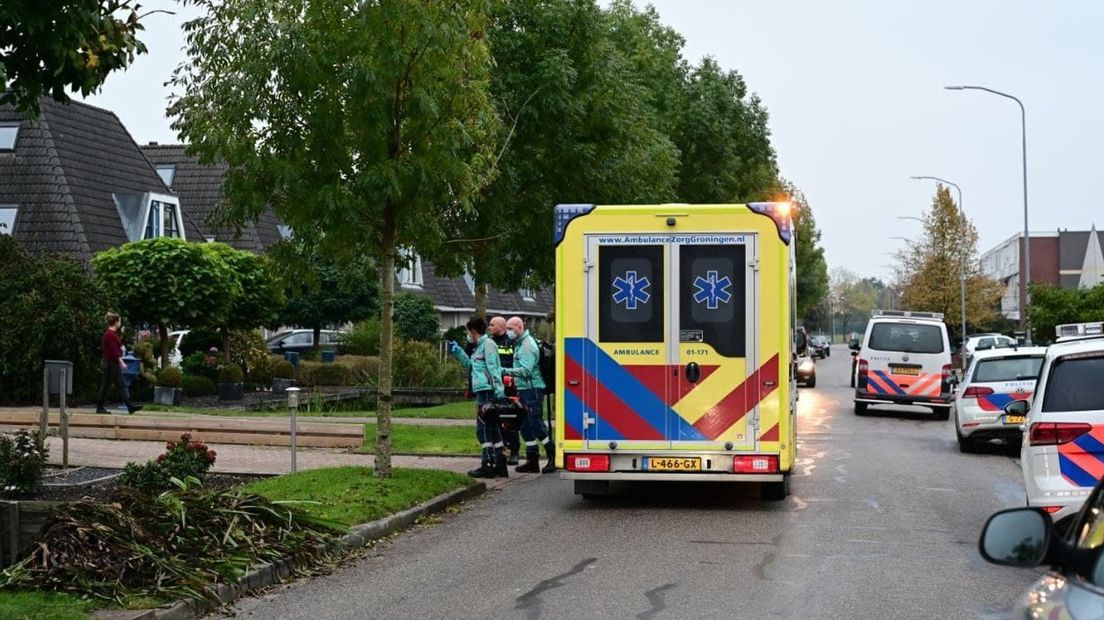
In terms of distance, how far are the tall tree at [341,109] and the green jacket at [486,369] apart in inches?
68.4

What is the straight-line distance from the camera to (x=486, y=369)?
1658 cm

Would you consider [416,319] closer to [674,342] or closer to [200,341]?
[200,341]

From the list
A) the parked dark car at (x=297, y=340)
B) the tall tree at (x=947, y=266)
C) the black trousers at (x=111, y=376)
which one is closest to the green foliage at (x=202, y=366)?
the black trousers at (x=111, y=376)

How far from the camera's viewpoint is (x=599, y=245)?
14.0 metres

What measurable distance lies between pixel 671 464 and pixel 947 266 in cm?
6545

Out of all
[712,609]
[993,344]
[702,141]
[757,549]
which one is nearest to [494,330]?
[757,549]

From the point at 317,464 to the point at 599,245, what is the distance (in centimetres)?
558

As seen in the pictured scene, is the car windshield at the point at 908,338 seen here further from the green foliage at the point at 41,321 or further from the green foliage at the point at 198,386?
the green foliage at the point at 41,321

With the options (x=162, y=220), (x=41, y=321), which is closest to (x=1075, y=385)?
(x=41, y=321)

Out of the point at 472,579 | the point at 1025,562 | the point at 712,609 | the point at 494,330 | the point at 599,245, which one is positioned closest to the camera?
the point at 1025,562

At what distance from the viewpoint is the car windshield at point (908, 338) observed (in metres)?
30.0

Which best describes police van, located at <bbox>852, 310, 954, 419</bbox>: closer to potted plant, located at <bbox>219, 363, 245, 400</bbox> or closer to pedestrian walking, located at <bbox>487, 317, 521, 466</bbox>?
potted plant, located at <bbox>219, 363, 245, 400</bbox>

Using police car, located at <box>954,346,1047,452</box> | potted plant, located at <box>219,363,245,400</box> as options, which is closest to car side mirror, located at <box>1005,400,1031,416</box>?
police car, located at <box>954,346,1047,452</box>

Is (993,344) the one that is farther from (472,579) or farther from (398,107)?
(472,579)
